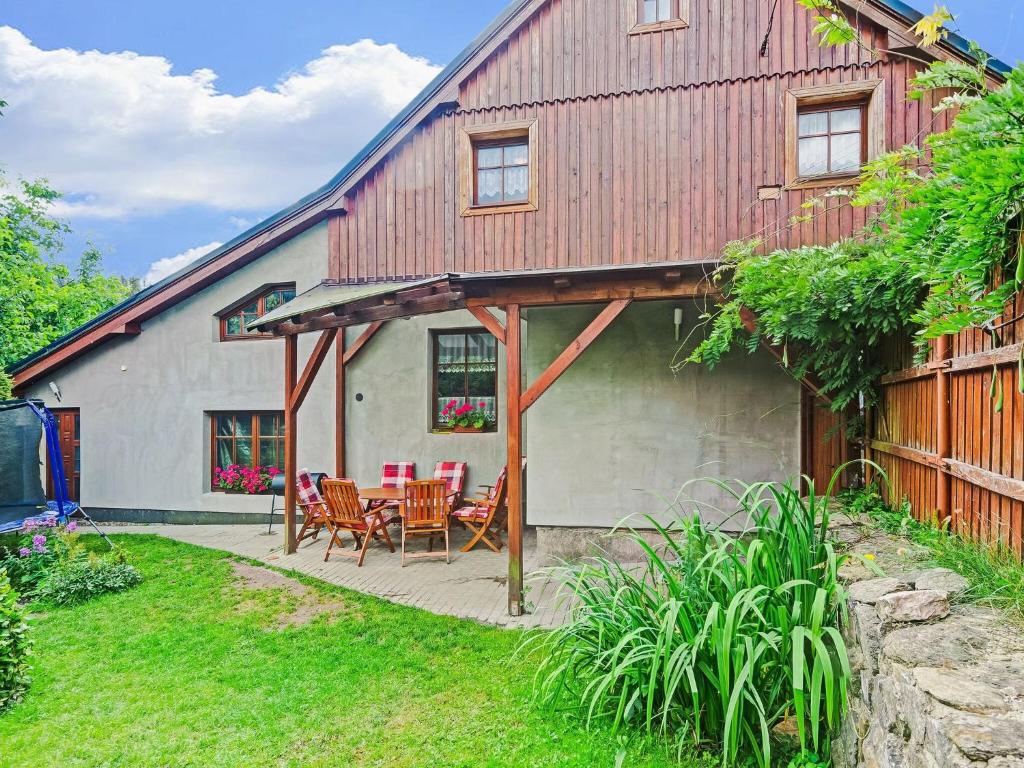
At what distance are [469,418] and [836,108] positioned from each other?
19.4ft

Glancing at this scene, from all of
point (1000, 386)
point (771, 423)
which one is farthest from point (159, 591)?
point (1000, 386)

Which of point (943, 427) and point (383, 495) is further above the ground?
point (943, 427)

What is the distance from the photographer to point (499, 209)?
23.0 feet

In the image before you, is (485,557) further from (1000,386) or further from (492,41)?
(492,41)

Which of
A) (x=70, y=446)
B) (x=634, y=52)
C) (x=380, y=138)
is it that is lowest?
(x=70, y=446)

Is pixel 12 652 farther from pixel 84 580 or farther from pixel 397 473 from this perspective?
pixel 397 473

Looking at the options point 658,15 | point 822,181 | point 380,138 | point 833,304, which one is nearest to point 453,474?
point 380,138

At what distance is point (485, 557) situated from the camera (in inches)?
282

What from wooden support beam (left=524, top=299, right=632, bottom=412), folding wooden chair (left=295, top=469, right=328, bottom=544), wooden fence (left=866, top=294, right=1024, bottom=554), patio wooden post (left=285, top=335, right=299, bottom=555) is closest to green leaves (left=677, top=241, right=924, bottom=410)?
wooden fence (left=866, top=294, right=1024, bottom=554)

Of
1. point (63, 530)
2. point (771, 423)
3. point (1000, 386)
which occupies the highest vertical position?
point (1000, 386)

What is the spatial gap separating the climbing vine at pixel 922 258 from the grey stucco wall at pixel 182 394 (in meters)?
6.85

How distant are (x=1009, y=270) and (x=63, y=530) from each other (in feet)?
28.6

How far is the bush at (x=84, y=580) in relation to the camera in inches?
229

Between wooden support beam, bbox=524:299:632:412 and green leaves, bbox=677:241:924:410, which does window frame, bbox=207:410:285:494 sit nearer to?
wooden support beam, bbox=524:299:632:412
